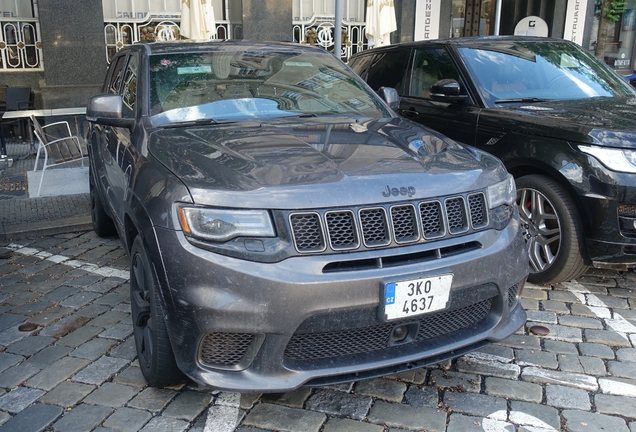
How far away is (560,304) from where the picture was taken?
4.25 m

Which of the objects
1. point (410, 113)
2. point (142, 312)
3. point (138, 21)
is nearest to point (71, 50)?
point (138, 21)

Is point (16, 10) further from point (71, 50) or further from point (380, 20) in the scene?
point (380, 20)

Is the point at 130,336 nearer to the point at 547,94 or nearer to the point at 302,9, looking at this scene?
the point at 547,94

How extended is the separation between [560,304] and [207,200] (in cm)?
282

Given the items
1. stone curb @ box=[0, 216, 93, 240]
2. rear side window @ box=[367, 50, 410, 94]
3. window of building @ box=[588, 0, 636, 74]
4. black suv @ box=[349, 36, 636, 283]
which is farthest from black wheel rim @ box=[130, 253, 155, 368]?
window of building @ box=[588, 0, 636, 74]

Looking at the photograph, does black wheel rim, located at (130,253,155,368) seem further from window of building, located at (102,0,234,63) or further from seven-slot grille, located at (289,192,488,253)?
window of building, located at (102,0,234,63)

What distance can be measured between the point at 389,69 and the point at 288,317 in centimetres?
450

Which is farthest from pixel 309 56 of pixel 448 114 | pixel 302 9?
pixel 302 9

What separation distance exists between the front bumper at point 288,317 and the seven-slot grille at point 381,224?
0.17 feet

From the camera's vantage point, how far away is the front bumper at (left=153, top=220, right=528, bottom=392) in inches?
97.6

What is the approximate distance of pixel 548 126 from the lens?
4246 mm

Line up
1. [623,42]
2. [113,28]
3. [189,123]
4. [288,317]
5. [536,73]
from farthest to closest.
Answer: [623,42], [113,28], [536,73], [189,123], [288,317]

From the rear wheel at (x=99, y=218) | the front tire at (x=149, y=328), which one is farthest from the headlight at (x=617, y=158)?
the rear wheel at (x=99, y=218)

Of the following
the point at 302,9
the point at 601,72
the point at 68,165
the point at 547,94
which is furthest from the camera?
the point at 302,9
